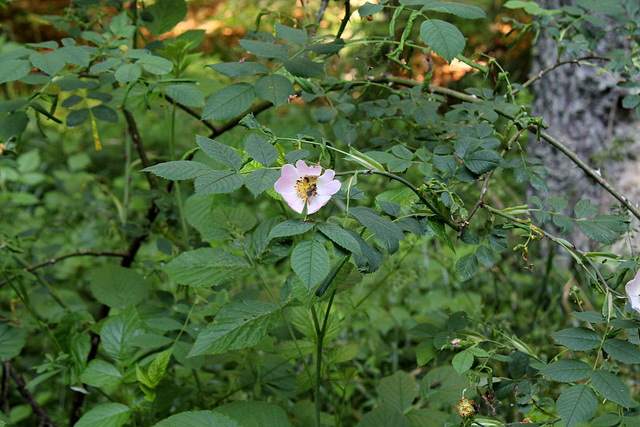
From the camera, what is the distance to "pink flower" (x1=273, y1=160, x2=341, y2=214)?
60cm

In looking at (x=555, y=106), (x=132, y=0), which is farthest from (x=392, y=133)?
(x=555, y=106)

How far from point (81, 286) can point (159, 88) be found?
1.48 metres

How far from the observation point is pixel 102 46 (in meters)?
0.91

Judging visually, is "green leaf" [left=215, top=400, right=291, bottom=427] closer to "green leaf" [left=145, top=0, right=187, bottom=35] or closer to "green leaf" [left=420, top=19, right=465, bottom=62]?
"green leaf" [left=420, top=19, right=465, bottom=62]

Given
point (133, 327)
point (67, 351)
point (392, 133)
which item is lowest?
point (67, 351)

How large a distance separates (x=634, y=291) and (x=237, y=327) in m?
0.57

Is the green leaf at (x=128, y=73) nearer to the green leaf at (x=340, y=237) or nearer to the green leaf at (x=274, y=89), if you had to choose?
the green leaf at (x=274, y=89)

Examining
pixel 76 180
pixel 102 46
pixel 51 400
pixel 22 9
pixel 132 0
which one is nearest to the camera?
pixel 102 46

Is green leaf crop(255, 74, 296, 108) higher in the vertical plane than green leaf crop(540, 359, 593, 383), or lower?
higher

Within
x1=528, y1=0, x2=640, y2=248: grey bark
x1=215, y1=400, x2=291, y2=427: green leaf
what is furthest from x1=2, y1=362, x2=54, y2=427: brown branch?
x1=528, y1=0, x2=640, y2=248: grey bark

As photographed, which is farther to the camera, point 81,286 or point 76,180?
point 76,180

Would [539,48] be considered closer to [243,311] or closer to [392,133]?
[392,133]

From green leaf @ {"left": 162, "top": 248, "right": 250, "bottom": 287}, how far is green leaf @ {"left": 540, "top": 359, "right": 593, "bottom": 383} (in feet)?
1.55

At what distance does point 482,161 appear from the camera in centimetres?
70
